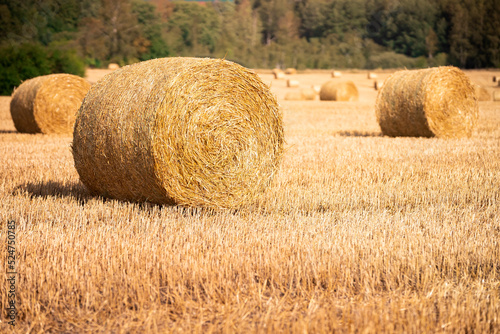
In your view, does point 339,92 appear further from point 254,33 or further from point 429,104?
point 254,33

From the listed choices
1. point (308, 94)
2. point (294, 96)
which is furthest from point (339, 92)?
point (294, 96)

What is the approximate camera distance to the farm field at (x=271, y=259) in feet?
11.2

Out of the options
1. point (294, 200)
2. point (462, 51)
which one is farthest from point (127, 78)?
point (462, 51)

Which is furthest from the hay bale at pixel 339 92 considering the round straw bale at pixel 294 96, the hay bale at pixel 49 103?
the hay bale at pixel 49 103

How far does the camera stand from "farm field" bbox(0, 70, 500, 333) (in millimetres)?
3426

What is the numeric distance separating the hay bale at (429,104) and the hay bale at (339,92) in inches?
575

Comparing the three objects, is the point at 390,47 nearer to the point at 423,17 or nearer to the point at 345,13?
the point at 423,17

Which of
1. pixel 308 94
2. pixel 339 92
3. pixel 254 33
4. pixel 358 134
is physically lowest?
pixel 358 134

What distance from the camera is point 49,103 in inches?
531

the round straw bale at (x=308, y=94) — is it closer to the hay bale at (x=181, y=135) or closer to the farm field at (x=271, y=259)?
the farm field at (x=271, y=259)

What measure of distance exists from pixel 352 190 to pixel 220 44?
56890 mm

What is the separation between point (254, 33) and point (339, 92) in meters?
51.7

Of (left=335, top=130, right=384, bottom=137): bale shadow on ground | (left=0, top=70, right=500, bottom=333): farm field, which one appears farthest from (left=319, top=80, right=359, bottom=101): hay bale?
(left=0, top=70, right=500, bottom=333): farm field

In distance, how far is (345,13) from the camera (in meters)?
76.6
